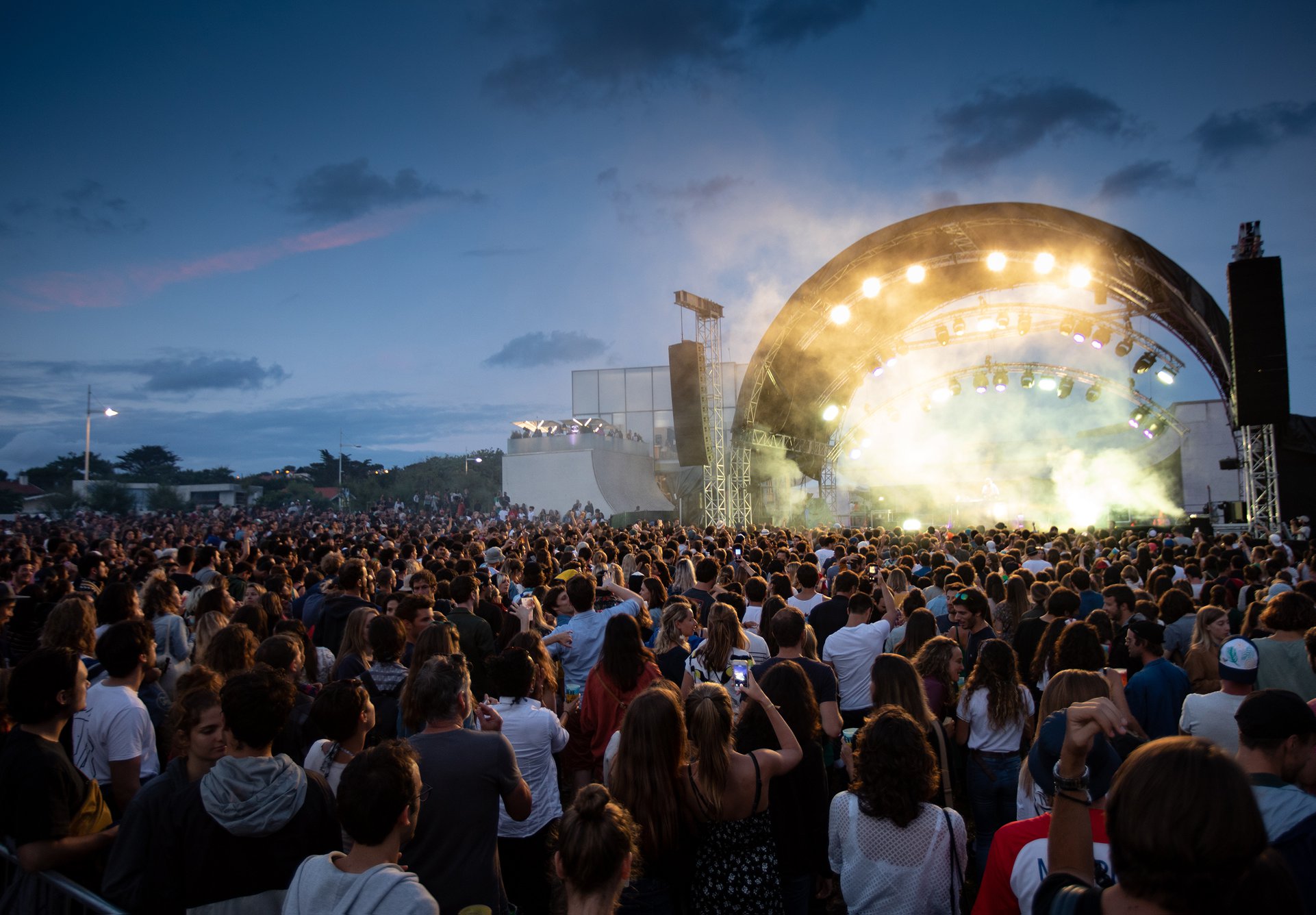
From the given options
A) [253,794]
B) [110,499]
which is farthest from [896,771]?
[110,499]

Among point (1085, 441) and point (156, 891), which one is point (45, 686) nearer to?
point (156, 891)

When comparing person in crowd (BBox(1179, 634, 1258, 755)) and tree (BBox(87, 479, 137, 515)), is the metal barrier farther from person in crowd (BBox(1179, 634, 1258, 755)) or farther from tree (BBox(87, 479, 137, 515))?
tree (BBox(87, 479, 137, 515))

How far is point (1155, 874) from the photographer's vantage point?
4.28 ft

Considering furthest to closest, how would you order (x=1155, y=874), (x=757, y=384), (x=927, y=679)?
(x=757, y=384)
(x=927, y=679)
(x=1155, y=874)

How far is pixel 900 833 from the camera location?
260 cm

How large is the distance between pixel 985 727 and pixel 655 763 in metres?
2.36

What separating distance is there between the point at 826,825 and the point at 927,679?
1.41 m

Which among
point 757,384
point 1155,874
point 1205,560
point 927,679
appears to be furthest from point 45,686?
point 757,384

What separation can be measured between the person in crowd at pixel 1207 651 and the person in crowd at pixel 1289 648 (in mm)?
350

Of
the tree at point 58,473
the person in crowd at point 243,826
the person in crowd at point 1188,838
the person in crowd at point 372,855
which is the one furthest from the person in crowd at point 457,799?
the tree at point 58,473

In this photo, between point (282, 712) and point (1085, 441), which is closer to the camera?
point (282, 712)

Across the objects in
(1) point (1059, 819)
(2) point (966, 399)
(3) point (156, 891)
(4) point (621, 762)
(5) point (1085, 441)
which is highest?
(2) point (966, 399)

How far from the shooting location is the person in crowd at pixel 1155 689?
13.8ft

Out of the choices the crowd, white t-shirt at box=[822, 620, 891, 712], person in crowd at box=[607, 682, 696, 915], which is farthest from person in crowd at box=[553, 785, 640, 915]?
white t-shirt at box=[822, 620, 891, 712]
